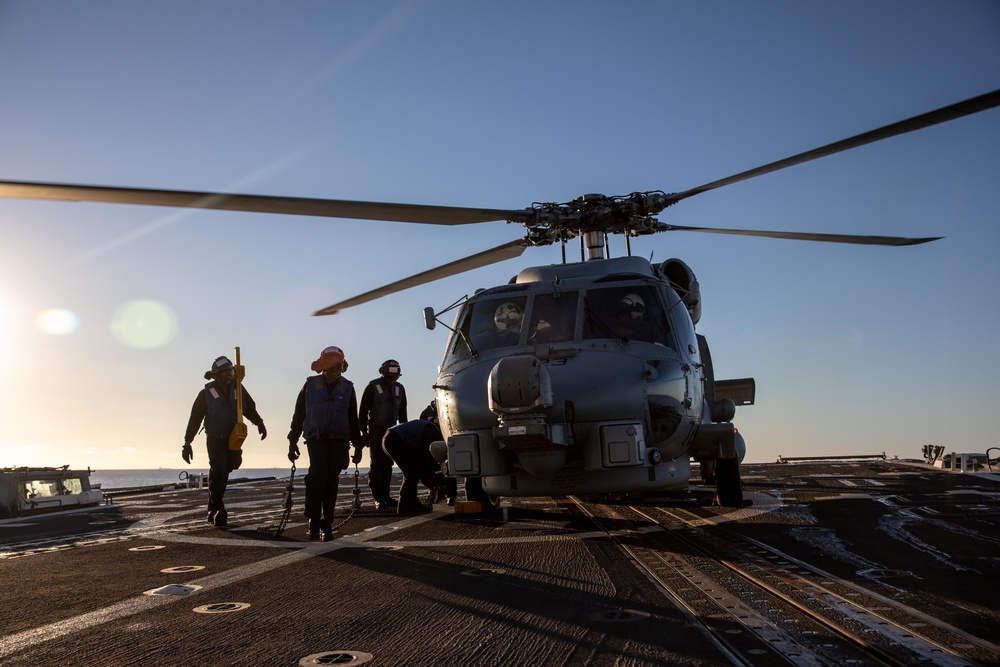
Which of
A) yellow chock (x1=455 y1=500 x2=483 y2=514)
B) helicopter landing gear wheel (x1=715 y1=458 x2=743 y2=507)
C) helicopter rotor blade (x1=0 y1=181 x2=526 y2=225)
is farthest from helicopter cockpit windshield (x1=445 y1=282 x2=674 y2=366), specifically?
helicopter landing gear wheel (x1=715 y1=458 x2=743 y2=507)

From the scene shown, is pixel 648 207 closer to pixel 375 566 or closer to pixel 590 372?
pixel 590 372

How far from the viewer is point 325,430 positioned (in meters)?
7.77

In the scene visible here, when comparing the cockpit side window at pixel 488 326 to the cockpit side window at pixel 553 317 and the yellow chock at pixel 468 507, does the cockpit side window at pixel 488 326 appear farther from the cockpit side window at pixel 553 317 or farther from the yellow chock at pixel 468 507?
the yellow chock at pixel 468 507

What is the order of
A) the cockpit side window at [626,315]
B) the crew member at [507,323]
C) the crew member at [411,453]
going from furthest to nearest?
1. the crew member at [411,453]
2. the crew member at [507,323]
3. the cockpit side window at [626,315]

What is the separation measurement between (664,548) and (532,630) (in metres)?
2.98

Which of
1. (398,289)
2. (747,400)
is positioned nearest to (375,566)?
(398,289)

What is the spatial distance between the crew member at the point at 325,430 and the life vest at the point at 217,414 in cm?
197

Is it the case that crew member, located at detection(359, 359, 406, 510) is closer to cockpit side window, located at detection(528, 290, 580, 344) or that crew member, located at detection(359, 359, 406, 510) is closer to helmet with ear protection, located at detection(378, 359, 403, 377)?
helmet with ear protection, located at detection(378, 359, 403, 377)

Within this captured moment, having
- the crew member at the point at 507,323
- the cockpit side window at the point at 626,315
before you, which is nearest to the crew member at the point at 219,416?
the crew member at the point at 507,323

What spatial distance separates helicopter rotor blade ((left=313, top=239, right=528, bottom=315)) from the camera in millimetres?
9883

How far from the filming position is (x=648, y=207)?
10305 millimetres

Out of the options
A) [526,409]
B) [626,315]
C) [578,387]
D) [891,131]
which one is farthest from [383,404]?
[891,131]

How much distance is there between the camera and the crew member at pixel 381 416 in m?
11.4

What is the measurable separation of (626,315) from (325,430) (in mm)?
3418
